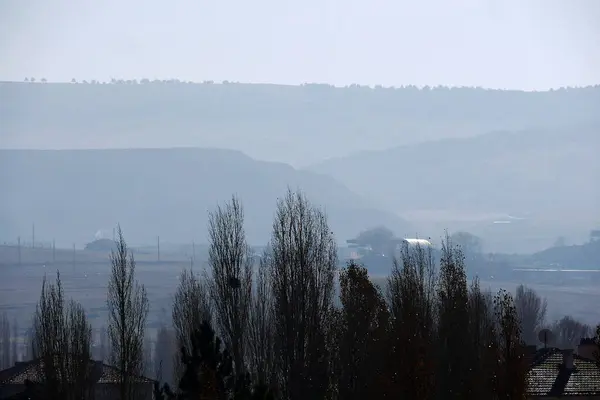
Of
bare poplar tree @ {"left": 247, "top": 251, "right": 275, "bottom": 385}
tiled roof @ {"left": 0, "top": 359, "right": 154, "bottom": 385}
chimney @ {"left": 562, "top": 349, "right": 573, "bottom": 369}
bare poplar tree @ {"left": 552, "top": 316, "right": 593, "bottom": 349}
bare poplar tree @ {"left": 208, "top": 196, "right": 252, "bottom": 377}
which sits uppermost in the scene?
bare poplar tree @ {"left": 208, "top": 196, "right": 252, "bottom": 377}

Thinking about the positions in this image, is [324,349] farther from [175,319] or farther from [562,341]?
[562,341]

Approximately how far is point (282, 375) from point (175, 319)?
8.05 meters

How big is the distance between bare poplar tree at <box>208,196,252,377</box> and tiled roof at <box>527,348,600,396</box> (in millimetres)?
10898

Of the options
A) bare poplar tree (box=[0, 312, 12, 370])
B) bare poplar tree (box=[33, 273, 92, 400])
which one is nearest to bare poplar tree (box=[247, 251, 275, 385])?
bare poplar tree (box=[33, 273, 92, 400])

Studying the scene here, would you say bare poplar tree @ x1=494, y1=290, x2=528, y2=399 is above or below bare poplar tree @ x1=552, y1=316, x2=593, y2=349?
above

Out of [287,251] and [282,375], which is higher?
[287,251]

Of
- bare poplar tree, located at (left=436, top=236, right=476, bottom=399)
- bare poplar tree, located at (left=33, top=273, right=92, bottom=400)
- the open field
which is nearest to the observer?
bare poplar tree, located at (left=33, top=273, right=92, bottom=400)

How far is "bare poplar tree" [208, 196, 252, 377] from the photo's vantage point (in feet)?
141

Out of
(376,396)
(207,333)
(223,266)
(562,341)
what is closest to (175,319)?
(223,266)

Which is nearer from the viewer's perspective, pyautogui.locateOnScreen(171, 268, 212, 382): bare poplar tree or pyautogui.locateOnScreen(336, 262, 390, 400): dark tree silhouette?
pyautogui.locateOnScreen(336, 262, 390, 400): dark tree silhouette

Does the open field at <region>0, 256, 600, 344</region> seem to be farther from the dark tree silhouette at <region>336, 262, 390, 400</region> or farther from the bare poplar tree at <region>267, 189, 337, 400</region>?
the bare poplar tree at <region>267, 189, 337, 400</region>

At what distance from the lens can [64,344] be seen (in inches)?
1639

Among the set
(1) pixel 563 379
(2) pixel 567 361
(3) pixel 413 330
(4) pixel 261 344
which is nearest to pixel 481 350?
(1) pixel 563 379

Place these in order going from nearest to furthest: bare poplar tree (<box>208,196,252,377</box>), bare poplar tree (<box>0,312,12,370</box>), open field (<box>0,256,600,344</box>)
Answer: bare poplar tree (<box>208,196,252,377</box>) < bare poplar tree (<box>0,312,12,370</box>) < open field (<box>0,256,600,344</box>)
